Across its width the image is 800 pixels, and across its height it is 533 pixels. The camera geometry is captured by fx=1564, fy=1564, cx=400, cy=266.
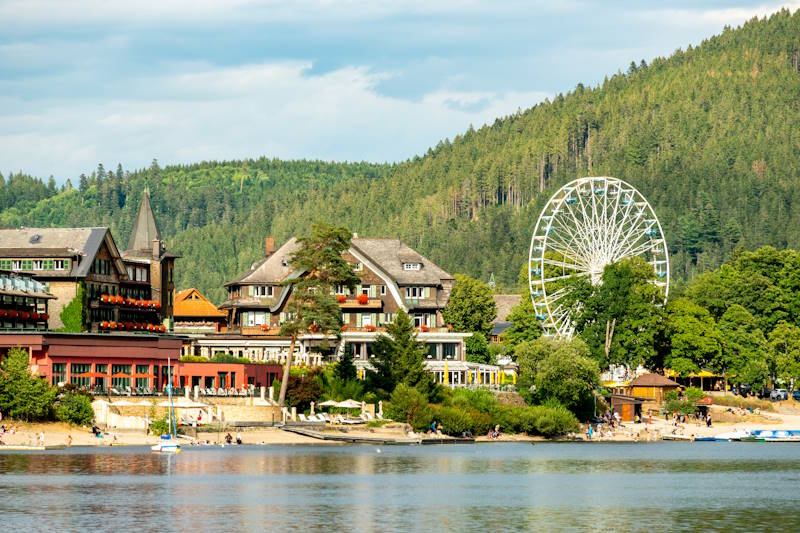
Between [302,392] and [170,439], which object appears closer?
[170,439]

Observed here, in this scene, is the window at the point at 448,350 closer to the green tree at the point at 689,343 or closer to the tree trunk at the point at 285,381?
the tree trunk at the point at 285,381

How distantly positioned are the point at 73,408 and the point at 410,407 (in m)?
29.8

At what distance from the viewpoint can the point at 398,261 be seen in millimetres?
170250

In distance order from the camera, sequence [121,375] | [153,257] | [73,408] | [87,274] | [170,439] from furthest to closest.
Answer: [153,257] → [87,274] → [121,375] → [73,408] → [170,439]

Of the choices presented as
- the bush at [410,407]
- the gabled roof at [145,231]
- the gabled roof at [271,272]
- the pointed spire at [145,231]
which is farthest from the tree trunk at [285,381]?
the pointed spire at [145,231]

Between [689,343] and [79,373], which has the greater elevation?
[689,343]

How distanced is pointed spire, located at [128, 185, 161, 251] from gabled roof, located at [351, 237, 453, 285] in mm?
21570

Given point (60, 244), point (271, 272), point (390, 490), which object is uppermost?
point (60, 244)

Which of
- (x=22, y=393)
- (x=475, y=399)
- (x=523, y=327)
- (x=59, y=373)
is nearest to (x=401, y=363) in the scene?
(x=475, y=399)

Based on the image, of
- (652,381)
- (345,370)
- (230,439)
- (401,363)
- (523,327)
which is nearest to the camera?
(230,439)

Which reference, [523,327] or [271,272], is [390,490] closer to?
[271,272]

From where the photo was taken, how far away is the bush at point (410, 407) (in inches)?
5305

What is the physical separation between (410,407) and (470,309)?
4688 centimetres

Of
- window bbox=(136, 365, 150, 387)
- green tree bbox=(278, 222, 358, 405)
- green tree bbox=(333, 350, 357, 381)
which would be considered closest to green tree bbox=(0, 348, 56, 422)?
window bbox=(136, 365, 150, 387)
